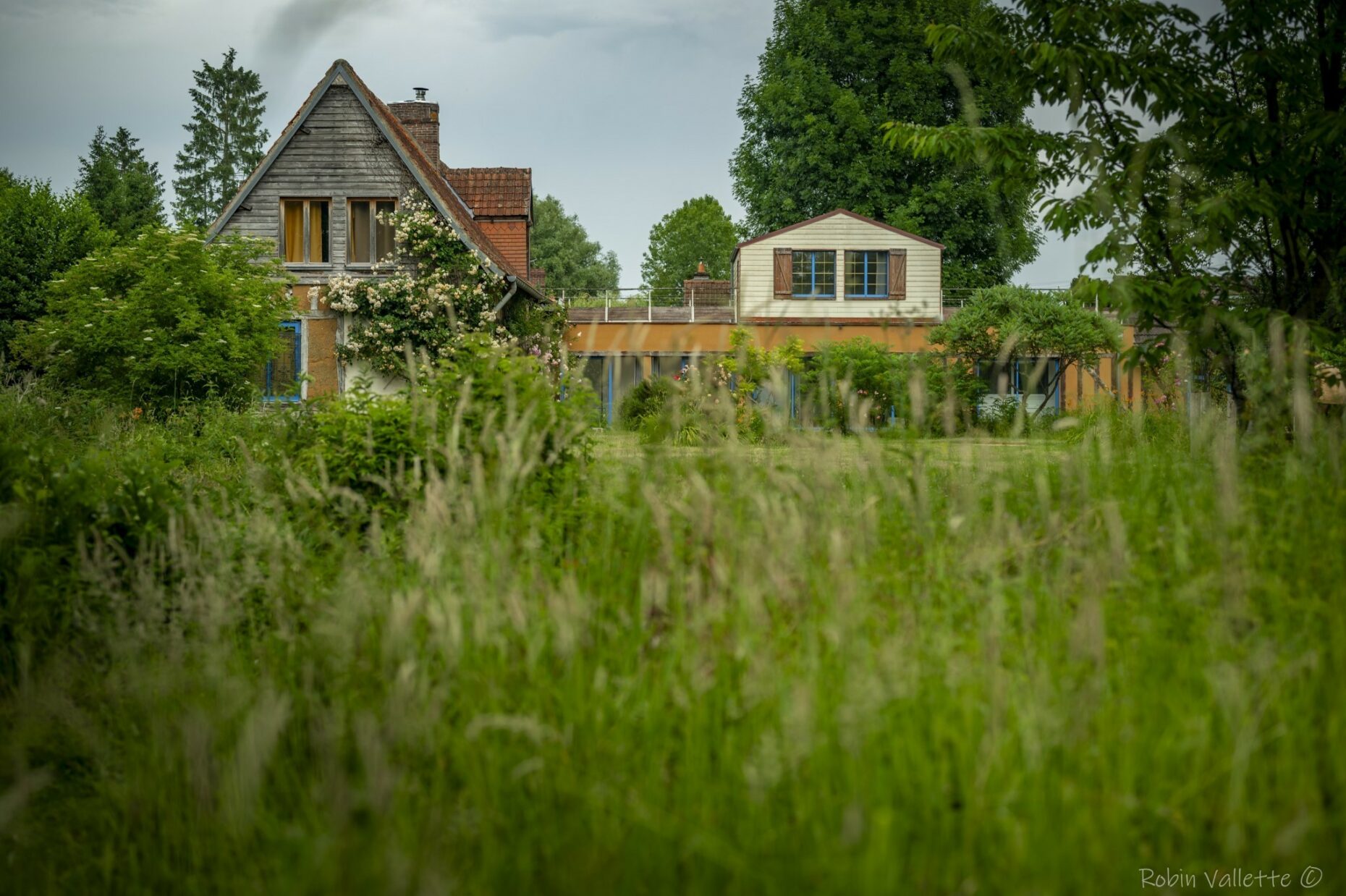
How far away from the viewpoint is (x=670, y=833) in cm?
254

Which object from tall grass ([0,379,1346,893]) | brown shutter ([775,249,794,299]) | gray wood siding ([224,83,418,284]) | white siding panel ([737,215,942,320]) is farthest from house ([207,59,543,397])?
tall grass ([0,379,1346,893])

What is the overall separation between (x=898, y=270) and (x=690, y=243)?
31054 millimetres

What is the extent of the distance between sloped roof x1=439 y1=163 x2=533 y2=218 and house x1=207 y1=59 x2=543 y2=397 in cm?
375

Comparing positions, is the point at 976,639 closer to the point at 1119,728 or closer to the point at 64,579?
the point at 1119,728

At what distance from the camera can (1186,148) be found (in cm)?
696

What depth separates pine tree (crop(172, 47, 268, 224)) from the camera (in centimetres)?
5162

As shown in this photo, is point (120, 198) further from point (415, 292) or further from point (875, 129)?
point (875, 129)

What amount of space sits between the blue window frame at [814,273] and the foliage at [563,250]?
3213 centimetres

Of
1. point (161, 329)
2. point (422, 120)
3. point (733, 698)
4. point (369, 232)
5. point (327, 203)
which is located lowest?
point (733, 698)

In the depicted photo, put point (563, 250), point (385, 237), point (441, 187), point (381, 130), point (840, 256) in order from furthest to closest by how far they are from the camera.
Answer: point (563, 250), point (840, 256), point (441, 187), point (385, 237), point (381, 130)

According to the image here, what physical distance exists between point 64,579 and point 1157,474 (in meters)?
4.78

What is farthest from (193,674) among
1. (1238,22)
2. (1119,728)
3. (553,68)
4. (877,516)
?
(553,68)

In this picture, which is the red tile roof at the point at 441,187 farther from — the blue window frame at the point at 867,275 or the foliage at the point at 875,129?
the foliage at the point at 875,129

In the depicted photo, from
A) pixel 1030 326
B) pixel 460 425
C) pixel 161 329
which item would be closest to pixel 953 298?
pixel 1030 326
